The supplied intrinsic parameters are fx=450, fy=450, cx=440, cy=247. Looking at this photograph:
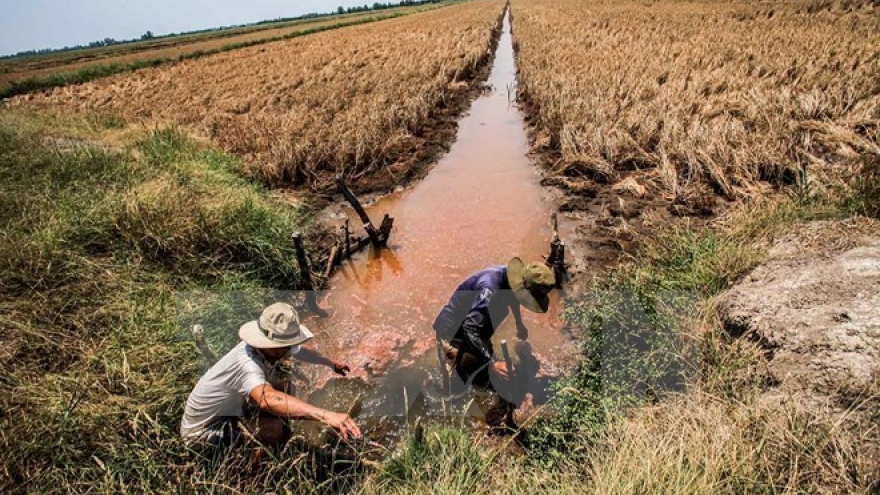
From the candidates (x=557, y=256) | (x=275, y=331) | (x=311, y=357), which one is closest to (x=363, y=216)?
(x=557, y=256)

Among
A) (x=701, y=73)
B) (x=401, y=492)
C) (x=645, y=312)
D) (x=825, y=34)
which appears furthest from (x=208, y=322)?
(x=825, y=34)

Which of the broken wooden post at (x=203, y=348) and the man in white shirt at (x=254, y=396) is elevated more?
the man in white shirt at (x=254, y=396)

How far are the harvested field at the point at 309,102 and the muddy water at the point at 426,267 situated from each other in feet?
4.61

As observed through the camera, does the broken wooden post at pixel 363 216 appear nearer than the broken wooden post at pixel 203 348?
No

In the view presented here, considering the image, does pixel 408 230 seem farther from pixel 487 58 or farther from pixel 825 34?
pixel 487 58

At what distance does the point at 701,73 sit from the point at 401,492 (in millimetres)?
12463

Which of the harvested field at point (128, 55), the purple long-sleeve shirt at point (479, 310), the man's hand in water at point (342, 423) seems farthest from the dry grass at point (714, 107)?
the harvested field at point (128, 55)

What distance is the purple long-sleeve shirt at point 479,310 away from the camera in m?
3.83

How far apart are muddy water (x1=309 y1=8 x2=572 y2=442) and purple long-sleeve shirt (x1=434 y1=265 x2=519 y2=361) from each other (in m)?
0.69

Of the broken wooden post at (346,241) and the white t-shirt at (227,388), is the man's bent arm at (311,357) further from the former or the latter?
the broken wooden post at (346,241)

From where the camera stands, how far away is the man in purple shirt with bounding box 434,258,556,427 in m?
3.65

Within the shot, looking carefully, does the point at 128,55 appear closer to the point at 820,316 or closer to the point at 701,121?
the point at 701,121

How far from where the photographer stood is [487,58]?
2267 centimetres

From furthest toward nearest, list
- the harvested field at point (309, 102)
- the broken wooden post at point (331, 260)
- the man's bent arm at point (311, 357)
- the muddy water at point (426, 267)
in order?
the harvested field at point (309, 102)
the broken wooden post at point (331, 260)
the muddy water at point (426, 267)
the man's bent arm at point (311, 357)
